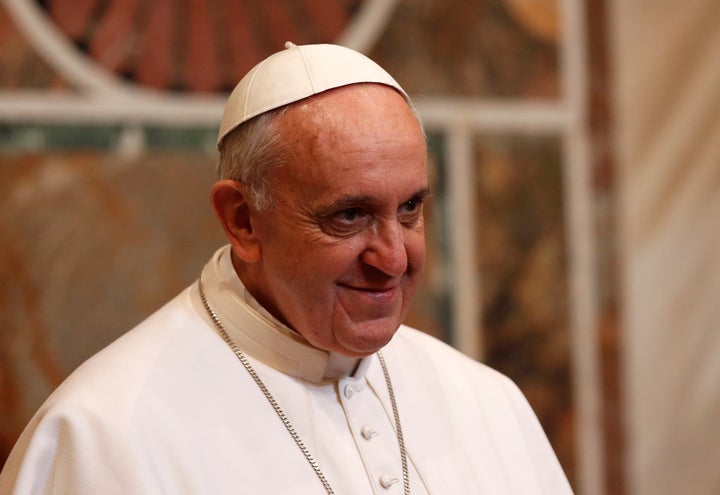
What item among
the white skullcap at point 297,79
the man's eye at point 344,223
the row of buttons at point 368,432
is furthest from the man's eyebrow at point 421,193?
the row of buttons at point 368,432

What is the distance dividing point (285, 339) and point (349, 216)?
0.39 meters

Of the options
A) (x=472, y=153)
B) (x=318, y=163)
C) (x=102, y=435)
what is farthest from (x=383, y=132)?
(x=472, y=153)

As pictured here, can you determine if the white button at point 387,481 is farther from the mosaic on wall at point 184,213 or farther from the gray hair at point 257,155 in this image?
the mosaic on wall at point 184,213

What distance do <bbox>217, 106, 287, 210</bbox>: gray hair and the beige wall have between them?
11.8 ft

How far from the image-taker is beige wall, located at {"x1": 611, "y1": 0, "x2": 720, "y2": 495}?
19.4 ft

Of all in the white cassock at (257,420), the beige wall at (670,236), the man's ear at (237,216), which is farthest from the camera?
Answer: the beige wall at (670,236)

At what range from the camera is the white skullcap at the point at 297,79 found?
2590mm

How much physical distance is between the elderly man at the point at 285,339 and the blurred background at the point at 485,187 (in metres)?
1.78

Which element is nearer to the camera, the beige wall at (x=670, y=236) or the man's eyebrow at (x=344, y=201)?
the man's eyebrow at (x=344, y=201)

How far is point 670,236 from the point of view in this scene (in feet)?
19.9

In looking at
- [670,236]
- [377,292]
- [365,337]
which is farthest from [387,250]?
[670,236]

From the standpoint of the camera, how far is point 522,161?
556cm

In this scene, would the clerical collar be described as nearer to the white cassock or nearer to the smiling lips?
the white cassock

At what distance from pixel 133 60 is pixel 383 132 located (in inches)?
95.4
